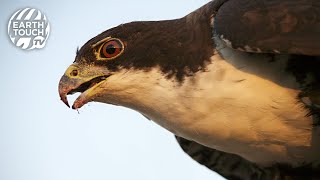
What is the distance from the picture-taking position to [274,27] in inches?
212

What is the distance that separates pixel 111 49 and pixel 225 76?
1.29 metres

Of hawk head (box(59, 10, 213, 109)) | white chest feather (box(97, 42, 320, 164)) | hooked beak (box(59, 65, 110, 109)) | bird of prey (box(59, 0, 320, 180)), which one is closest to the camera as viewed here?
bird of prey (box(59, 0, 320, 180))

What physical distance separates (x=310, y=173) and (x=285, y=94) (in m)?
1.45

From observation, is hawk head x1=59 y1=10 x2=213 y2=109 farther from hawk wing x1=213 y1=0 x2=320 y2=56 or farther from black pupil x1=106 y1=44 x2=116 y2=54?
hawk wing x1=213 y1=0 x2=320 y2=56

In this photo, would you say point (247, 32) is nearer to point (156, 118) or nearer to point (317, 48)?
point (317, 48)

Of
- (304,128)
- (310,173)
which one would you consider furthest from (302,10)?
(310,173)

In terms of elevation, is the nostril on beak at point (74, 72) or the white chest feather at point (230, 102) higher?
the nostril on beak at point (74, 72)

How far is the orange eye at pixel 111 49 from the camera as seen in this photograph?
6238 millimetres

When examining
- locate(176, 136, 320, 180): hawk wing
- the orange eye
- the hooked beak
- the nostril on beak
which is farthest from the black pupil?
locate(176, 136, 320, 180): hawk wing

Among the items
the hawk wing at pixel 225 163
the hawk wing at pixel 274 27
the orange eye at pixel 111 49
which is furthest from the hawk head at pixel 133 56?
the hawk wing at pixel 225 163

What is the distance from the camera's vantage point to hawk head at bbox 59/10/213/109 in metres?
5.93

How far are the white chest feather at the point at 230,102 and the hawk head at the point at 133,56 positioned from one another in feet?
0.14

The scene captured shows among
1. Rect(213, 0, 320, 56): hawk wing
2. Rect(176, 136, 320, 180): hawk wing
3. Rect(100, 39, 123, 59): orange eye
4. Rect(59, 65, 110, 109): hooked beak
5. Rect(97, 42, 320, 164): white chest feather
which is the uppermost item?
Rect(213, 0, 320, 56): hawk wing

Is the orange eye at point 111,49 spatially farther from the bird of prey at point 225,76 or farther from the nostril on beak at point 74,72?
the nostril on beak at point 74,72
